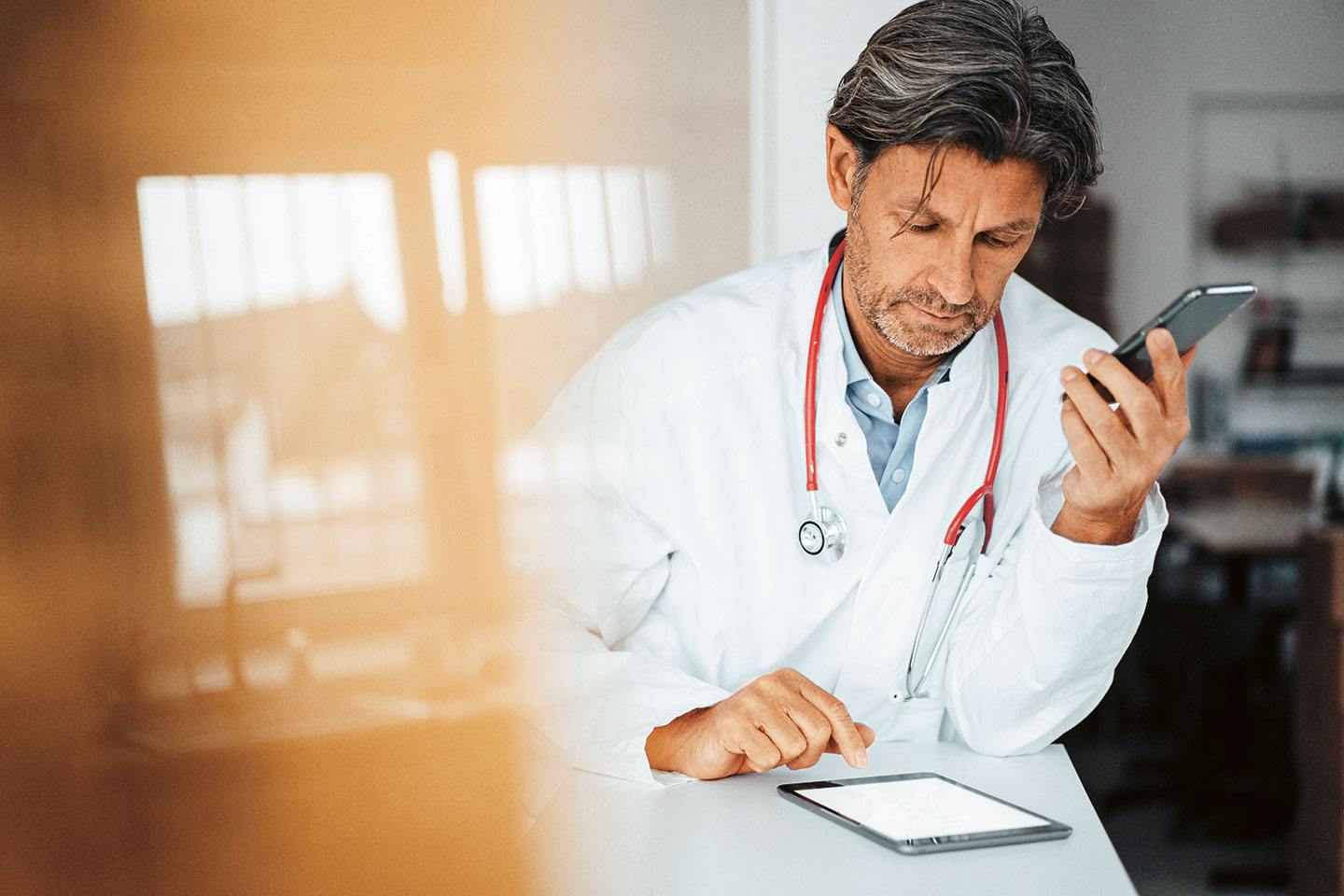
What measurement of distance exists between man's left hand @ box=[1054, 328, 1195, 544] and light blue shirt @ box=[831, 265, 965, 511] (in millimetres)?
198

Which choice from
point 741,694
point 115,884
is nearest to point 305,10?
point 115,884

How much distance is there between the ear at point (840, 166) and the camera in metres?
0.93

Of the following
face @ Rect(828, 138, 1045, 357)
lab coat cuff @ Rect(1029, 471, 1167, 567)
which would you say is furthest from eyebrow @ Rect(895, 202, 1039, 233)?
lab coat cuff @ Rect(1029, 471, 1167, 567)

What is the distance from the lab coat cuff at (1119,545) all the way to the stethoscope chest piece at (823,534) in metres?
0.16

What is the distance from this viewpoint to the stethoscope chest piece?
864 mm

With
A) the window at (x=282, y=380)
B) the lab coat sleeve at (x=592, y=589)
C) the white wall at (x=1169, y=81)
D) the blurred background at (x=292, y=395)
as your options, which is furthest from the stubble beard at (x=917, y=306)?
the white wall at (x=1169, y=81)

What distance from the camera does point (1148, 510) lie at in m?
0.78

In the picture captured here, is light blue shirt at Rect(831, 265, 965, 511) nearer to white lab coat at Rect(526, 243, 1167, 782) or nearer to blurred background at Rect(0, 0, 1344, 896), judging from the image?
white lab coat at Rect(526, 243, 1167, 782)

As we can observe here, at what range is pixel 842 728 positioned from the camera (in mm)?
667

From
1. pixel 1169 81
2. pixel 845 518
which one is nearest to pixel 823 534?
pixel 845 518

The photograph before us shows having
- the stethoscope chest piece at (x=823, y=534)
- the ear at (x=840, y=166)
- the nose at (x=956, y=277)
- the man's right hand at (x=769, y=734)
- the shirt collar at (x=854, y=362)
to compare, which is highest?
the ear at (x=840, y=166)

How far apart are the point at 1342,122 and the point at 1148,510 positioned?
457 cm

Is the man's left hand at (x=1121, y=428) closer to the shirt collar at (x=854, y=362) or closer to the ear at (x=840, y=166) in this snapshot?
the shirt collar at (x=854, y=362)

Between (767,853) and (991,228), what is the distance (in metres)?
0.52
